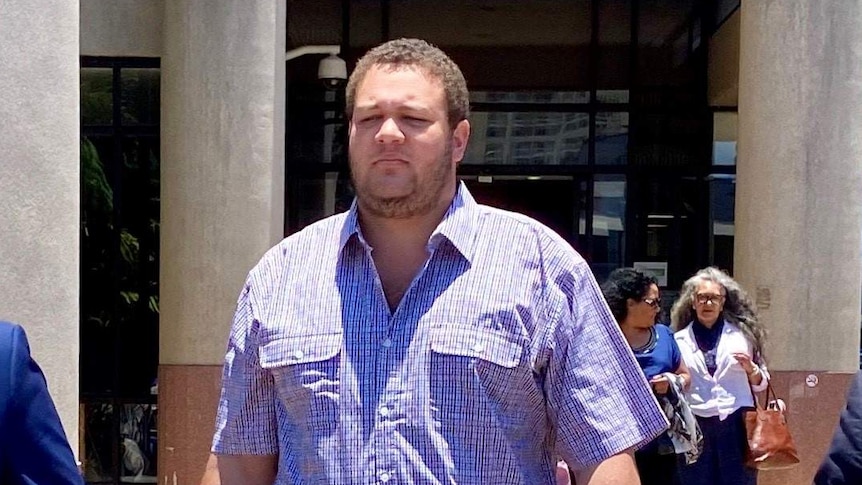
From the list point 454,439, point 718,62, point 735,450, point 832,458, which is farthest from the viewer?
point 718,62

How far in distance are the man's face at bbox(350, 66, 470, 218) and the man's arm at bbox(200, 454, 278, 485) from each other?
0.62m

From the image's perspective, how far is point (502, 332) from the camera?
248 centimetres

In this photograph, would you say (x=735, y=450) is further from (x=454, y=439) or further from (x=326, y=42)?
(x=326, y=42)

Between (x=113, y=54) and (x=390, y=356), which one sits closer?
(x=390, y=356)

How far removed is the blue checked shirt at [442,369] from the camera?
2.45 m

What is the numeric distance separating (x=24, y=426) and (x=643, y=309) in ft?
17.0

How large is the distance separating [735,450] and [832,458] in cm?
450

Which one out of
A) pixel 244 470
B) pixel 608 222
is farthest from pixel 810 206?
pixel 244 470

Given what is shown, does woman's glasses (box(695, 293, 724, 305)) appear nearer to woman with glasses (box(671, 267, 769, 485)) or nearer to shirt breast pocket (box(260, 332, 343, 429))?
woman with glasses (box(671, 267, 769, 485))

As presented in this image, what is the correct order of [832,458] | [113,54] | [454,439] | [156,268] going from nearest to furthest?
[454,439]
[832,458]
[113,54]
[156,268]

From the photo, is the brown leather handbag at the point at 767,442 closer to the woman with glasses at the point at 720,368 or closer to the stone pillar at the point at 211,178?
the woman with glasses at the point at 720,368

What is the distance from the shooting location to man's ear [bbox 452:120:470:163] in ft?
8.62

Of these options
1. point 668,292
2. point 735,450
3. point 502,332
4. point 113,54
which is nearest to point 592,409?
point 502,332

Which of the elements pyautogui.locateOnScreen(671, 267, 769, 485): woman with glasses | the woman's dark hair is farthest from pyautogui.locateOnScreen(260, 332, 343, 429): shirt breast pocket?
pyautogui.locateOnScreen(671, 267, 769, 485): woman with glasses
